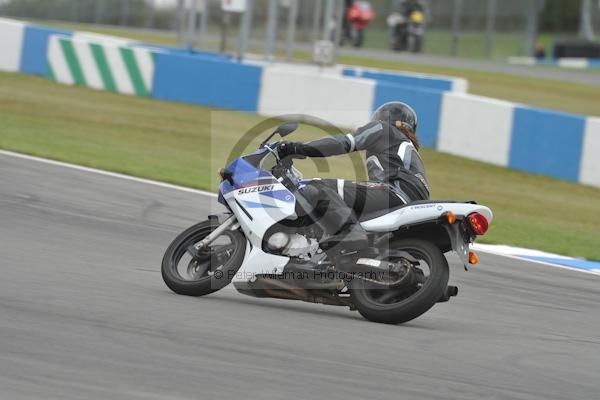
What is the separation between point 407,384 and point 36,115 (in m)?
11.6

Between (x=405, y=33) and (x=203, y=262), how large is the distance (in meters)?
32.6

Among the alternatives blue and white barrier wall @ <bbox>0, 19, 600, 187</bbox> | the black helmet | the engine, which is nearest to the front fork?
the engine

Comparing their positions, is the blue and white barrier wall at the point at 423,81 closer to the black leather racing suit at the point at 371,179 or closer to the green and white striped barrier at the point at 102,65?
the green and white striped barrier at the point at 102,65

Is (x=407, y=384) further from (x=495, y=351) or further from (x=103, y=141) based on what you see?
(x=103, y=141)

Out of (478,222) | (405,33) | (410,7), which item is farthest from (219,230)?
(405,33)

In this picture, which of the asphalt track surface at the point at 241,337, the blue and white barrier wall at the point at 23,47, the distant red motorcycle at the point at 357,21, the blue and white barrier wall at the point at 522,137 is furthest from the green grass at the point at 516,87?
the asphalt track surface at the point at 241,337

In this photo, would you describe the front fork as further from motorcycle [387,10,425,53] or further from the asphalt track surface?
motorcycle [387,10,425,53]

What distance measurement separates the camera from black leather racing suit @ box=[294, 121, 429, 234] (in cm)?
677

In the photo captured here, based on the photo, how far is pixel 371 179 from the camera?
23.0 feet

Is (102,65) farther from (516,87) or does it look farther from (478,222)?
(478,222)

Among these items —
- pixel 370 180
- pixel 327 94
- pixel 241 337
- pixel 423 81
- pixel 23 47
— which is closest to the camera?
pixel 241 337

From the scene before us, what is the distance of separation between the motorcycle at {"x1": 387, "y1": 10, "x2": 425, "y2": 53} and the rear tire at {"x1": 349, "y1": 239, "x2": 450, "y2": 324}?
1257 inches

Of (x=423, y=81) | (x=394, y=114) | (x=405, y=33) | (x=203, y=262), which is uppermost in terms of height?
(x=405, y=33)

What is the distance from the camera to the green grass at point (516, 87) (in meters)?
24.8
